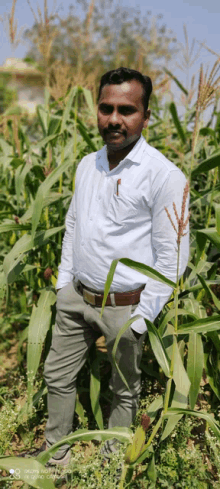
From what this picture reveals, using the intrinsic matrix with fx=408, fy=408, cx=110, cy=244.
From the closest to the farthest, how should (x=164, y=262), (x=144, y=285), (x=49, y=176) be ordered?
1. (x=164, y=262)
2. (x=144, y=285)
3. (x=49, y=176)

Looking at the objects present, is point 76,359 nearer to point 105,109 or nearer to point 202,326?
point 202,326

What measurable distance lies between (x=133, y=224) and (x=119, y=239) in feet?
0.27

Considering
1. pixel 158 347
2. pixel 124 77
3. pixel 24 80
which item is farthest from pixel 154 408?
pixel 24 80

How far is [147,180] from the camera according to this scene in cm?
155

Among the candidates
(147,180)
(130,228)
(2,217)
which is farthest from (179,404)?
(2,217)

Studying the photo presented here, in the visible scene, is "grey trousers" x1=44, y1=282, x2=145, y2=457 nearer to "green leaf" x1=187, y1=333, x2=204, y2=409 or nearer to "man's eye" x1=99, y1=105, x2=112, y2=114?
"green leaf" x1=187, y1=333, x2=204, y2=409

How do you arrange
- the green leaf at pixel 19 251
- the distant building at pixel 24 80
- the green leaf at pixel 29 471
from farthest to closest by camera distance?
the distant building at pixel 24 80, the green leaf at pixel 19 251, the green leaf at pixel 29 471

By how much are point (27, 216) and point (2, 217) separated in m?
0.45

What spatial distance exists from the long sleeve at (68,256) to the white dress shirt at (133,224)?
170 millimetres

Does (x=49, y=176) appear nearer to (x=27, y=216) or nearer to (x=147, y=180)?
(x=27, y=216)

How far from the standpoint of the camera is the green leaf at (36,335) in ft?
6.28

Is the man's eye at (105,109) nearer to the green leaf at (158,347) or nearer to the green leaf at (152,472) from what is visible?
the green leaf at (158,347)

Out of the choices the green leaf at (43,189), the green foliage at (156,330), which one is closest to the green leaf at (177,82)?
the green foliage at (156,330)

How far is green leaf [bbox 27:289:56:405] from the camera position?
1.91 meters
